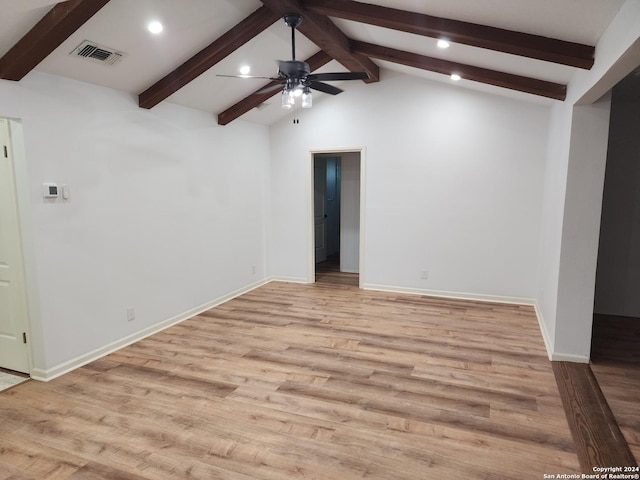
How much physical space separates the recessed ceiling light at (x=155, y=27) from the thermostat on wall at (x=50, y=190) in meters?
1.46

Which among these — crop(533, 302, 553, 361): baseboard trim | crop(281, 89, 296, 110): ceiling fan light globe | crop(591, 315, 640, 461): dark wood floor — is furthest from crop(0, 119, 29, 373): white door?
crop(533, 302, 553, 361): baseboard trim

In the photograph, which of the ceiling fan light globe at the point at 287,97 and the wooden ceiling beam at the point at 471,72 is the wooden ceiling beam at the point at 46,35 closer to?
the ceiling fan light globe at the point at 287,97

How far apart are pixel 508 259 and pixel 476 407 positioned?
2.96 m

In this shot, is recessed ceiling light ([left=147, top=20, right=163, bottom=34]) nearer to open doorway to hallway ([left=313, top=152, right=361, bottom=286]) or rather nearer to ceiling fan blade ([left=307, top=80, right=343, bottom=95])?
ceiling fan blade ([left=307, top=80, right=343, bottom=95])

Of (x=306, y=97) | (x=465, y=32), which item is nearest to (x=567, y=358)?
(x=465, y=32)

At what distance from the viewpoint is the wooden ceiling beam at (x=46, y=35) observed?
2.51 meters

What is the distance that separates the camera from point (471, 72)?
4.12m

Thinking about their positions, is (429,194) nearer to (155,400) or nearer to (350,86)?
(350,86)

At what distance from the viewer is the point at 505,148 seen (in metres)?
5.10

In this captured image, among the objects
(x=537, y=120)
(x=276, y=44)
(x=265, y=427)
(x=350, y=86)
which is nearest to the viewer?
(x=265, y=427)

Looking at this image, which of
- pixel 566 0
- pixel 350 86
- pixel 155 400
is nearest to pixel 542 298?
pixel 566 0

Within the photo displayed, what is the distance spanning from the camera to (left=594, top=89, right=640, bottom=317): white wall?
15.0 ft

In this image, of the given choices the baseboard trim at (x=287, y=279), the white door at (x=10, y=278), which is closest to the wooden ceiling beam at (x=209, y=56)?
the white door at (x=10, y=278)

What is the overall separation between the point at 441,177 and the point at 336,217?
3820 mm
